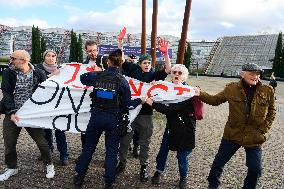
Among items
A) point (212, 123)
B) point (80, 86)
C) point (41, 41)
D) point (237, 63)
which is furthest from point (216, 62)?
point (80, 86)

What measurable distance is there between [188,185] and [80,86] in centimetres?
246

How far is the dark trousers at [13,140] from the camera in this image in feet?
18.3

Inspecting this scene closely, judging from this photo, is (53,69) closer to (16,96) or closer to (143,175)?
(16,96)

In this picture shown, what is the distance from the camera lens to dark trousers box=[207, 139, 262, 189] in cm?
496

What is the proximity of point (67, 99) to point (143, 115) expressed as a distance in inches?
52.6

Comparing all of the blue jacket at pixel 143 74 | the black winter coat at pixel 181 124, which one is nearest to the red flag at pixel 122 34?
the blue jacket at pixel 143 74

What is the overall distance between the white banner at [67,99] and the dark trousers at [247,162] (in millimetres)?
1215

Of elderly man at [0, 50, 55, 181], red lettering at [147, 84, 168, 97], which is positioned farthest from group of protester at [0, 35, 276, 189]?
red lettering at [147, 84, 168, 97]

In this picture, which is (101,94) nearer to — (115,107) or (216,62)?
(115,107)

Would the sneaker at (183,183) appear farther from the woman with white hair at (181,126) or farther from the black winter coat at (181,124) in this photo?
the black winter coat at (181,124)

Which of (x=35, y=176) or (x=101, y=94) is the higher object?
(x=101, y=94)

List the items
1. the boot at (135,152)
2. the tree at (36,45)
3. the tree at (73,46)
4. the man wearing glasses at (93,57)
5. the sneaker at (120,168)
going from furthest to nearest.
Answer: the tree at (73,46), the tree at (36,45), the boot at (135,152), the sneaker at (120,168), the man wearing glasses at (93,57)

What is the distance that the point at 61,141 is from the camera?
6.48 metres

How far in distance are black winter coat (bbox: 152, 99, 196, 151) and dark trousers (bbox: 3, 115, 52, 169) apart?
6.54ft
